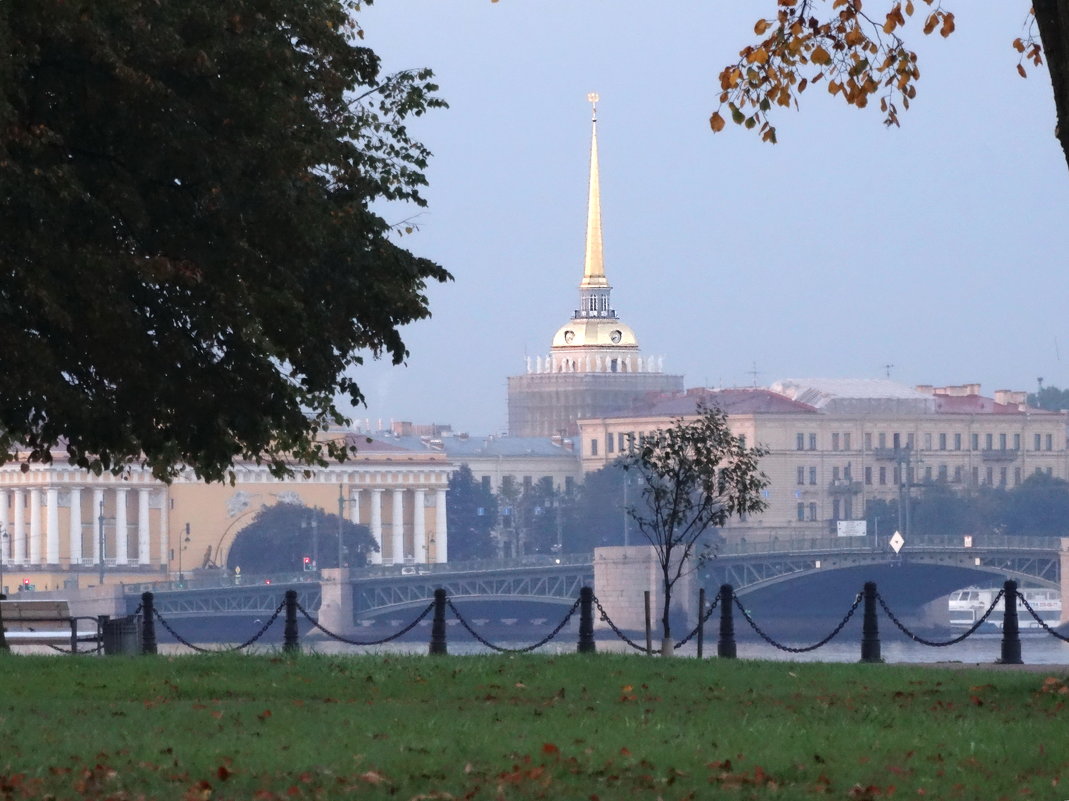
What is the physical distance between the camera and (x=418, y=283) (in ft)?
63.6

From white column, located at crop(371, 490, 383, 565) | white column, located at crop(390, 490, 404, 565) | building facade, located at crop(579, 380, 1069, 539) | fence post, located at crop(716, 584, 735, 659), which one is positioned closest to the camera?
fence post, located at crop(716, 584, 735, 659)

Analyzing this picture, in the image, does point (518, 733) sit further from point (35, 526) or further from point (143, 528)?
point (143, 528)

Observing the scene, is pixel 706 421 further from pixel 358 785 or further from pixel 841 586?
pixel 841 586

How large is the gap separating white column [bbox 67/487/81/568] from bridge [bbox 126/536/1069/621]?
25.2m

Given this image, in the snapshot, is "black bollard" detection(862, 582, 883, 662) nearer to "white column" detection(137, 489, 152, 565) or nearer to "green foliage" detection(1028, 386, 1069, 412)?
"white column" detection(137, 489, 152, 565)

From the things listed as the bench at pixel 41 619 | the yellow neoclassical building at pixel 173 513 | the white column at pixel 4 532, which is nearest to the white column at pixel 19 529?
the yellow neoclassical building at pixel 173 513

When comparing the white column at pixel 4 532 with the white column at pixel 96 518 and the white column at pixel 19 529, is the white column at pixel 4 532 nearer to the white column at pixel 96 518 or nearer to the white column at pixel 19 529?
the white column at pixel 19 529

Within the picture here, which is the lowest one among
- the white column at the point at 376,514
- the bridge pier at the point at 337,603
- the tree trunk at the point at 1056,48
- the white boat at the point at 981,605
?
the white boat at the point at 981,605

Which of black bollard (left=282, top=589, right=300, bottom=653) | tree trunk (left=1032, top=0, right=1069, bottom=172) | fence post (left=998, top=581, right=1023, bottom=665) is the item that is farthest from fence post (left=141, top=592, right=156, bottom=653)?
tree trunk (left=1032, top=0, right=1069, bottom=172)

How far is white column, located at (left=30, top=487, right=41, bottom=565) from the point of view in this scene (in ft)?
368

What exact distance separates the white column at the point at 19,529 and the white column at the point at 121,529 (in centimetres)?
443

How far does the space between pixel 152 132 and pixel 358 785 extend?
722 centimetres

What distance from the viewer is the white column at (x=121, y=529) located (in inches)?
4532

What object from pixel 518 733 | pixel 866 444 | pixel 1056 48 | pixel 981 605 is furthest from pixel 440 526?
pixel 518 733
